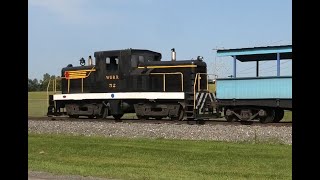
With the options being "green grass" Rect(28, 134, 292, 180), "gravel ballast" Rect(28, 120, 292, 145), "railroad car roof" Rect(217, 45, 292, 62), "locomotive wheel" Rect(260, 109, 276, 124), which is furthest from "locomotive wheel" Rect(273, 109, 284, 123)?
"green grass" Rect(28, 134, 292, 180)

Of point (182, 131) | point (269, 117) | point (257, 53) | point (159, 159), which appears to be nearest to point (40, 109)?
point (257, 53)

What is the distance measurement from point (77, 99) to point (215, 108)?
7.15 m

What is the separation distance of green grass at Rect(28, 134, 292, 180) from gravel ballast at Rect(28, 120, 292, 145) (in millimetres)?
906

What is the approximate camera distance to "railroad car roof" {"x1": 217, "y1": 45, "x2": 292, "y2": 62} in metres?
18.1

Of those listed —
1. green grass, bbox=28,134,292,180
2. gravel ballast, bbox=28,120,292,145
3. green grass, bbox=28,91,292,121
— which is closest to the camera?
green grass, bbox=28,134,292,180

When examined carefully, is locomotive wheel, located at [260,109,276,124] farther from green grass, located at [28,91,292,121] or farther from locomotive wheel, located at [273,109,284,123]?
green grass, located at [28,91,292,121]

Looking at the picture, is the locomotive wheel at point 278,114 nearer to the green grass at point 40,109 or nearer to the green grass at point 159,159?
the green grass at point 40,109

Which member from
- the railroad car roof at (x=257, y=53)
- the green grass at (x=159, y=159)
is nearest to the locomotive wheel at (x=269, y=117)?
the railroad car roof at (x=257, y=53)

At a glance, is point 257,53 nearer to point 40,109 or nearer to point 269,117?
point 269,117

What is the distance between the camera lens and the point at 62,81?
23.8m

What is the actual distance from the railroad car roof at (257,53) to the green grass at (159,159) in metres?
7.19
